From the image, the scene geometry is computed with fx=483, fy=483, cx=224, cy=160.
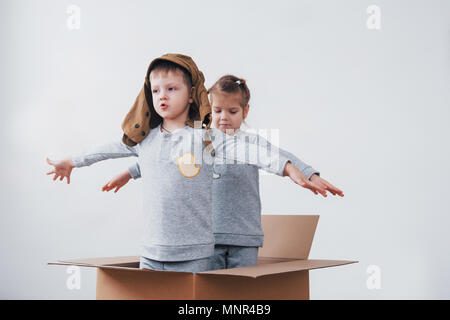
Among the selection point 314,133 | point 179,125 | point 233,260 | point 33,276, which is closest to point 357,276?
point 314,133

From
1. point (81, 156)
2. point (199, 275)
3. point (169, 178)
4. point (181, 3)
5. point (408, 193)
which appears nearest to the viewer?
point (199, 275)

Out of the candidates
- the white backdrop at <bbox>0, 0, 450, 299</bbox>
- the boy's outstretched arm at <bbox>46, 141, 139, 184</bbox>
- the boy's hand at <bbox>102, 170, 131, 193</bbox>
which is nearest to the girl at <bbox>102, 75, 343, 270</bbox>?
the boy's hand at <bbox>102, 170, 131, 193</bbox>

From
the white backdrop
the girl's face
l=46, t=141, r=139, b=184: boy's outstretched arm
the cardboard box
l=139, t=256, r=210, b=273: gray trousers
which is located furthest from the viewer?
the white backdrop

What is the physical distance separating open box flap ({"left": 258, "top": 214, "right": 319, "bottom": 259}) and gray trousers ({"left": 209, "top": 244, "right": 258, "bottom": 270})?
0.09 m

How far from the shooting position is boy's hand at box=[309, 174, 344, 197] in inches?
36.5

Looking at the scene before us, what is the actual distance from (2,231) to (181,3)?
135 centimetres

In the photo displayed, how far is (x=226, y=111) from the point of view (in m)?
1.36

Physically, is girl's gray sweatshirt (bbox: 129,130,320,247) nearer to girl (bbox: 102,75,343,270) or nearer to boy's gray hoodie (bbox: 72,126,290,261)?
girl (bbox: 102,75,343,270)

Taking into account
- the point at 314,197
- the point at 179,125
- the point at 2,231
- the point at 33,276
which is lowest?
the point at 33,276

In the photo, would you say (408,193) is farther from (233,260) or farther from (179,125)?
(179,125)

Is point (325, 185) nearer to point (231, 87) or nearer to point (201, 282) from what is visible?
point (201, 282)

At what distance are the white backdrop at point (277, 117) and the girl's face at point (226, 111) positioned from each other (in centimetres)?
76

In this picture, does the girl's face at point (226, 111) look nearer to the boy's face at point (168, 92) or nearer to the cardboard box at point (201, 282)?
the boy's face at point (168, 92)

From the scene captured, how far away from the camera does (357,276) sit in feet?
6.71
